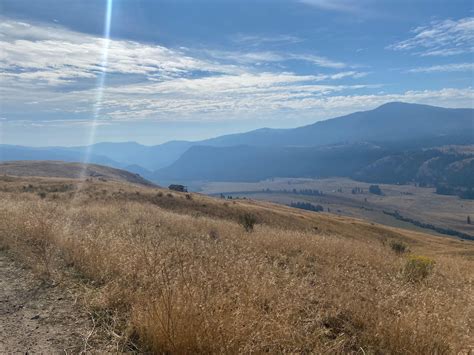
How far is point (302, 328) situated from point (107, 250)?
3.77 meters

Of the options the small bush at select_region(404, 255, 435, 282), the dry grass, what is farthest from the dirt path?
the small bush at select_region(404, 255, 435, 282)

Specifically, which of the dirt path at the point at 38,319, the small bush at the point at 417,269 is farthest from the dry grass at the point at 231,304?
the small bush at the point at 417,269

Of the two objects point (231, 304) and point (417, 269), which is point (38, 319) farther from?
point (417, 269)

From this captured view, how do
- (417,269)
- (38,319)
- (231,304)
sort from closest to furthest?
1. (231,304)
2. (38,319)
3. (417,269)

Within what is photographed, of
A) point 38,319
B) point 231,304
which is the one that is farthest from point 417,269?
point 38,319

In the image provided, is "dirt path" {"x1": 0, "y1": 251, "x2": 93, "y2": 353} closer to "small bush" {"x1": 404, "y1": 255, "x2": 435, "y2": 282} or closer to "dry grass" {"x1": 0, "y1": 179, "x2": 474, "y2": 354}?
"dry grass" {"x1": 0, "y1": 179, "x2": 474, "y2": 354}

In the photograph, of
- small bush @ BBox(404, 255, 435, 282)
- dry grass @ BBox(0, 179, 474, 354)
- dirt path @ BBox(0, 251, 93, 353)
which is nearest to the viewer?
dry grass @ BBox(0, 179, 474, 354)

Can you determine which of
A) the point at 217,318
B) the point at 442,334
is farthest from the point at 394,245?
the point at 217,318

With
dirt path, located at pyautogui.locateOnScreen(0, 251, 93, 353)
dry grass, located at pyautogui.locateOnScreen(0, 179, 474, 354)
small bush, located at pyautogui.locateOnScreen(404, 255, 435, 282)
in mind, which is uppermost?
dry grass, located at pyautogui.locateOnScreen(0, 179, 474, 354)

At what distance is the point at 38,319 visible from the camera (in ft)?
14.7

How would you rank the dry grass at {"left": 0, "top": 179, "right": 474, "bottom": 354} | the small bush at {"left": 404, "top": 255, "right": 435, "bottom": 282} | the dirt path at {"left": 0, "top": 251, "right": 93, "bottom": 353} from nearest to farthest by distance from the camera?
the dry grass at {"left": 0, "top": 179, "right": 474, "bottom": 354}
the dirt path at {"left": 0, "top": 251, "right": 93, "bottom": 353}
the small bush at {"left": 404, "top": 255, "right": 435, "bottom": 282}

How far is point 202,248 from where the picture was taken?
724 cm

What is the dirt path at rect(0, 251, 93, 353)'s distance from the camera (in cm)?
387

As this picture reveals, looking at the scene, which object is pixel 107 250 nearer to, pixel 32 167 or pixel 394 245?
pixel 394 245
